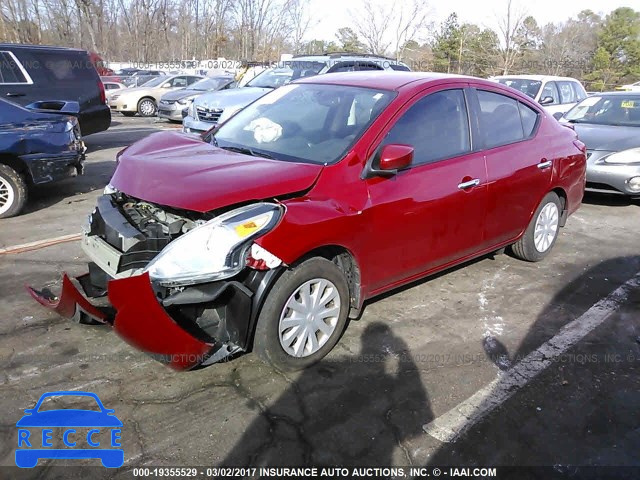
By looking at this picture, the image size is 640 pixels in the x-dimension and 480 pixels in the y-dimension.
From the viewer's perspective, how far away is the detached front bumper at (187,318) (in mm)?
2654

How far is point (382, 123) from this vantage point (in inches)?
138

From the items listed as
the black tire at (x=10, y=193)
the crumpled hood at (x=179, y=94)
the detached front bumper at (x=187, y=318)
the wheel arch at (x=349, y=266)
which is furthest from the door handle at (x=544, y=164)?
the crumpled hood at (x=179, y=94)

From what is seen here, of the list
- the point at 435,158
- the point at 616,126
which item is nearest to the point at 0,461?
the point at 435,158

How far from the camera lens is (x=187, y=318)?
2893mm

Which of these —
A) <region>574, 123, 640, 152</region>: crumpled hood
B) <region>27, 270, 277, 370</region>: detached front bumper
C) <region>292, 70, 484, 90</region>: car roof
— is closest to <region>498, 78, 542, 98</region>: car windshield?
<region>574, 123, 640, 152</region>: crumpled hood

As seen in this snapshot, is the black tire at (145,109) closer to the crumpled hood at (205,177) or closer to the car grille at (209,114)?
the car grille at (209,114)

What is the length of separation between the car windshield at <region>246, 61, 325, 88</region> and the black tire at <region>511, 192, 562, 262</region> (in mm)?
6897

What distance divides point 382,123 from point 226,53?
43.8 metres

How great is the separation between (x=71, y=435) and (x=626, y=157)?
7.46 metres

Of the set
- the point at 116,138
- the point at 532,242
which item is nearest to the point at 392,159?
the point at 532,242

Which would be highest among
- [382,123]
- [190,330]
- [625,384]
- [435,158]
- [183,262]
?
[382,123]

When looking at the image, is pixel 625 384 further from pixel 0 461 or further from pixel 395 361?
pixel 0 461

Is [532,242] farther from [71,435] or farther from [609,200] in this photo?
[71,435]

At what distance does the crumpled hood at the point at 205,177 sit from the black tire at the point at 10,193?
327 cm
